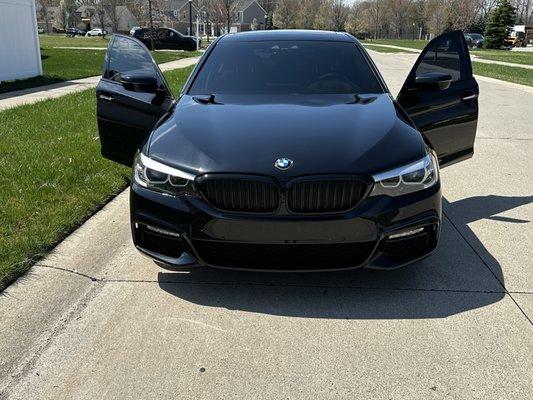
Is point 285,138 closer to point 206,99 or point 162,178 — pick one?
point 162,178

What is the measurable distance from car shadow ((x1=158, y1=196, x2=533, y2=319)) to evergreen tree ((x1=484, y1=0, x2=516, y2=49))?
179 ft

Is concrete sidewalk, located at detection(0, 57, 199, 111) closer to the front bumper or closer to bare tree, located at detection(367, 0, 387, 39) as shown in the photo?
the front bumper

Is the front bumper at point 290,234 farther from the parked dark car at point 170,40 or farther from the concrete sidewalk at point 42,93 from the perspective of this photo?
the parked dark car at point 170,40

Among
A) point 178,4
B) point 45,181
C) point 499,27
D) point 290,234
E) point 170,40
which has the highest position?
point 178,4

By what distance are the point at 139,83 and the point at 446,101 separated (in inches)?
100

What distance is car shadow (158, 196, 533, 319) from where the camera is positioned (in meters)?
3.38

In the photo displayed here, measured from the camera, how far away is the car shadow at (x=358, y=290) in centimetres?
338

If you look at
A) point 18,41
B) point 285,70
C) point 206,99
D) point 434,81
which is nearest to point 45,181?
point 206,99

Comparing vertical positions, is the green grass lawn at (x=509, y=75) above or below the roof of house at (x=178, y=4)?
below

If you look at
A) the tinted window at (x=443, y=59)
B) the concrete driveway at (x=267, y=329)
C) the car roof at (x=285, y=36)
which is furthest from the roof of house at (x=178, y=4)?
the concrete driveway at (x=267, y=329)

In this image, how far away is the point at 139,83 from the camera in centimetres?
453

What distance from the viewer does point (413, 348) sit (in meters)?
2.99

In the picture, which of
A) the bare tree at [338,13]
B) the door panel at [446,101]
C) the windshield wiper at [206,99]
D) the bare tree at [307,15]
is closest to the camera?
the windshield wiper at [206,99]

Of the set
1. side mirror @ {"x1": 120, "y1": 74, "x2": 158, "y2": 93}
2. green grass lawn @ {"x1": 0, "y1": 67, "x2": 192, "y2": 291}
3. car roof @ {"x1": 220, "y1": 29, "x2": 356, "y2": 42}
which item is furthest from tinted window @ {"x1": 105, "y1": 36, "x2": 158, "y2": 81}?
green grass lawn @ {"x1": 0, "y1": 67, "x2": 192, "y2": 291}
